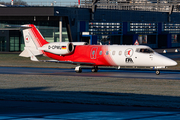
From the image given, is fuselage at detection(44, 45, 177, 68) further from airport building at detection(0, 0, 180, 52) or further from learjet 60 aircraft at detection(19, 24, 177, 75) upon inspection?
airport building at detection(0, 0, 180, 52)

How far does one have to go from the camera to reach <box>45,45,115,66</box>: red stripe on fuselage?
3488cm

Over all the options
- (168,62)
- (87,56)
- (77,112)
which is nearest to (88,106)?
(77,112)

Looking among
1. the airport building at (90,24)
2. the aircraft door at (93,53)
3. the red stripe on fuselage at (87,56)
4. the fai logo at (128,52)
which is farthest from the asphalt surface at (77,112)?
the airport building at (90,24)

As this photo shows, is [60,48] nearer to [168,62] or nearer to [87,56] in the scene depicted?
[87,56]

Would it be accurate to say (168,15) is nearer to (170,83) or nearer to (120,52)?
(120,52)

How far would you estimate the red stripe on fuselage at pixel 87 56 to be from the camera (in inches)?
1373

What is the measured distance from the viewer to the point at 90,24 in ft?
237

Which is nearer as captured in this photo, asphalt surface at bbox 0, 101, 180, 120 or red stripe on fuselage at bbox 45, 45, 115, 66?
asphalt surface at bbox 0, 101, 180, 120

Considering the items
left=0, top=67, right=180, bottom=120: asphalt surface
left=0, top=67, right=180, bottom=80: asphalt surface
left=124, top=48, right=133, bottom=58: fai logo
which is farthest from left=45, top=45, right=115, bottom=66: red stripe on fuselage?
left=0, top=67, right=180, bottom=120: asphalt surface

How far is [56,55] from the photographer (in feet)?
123

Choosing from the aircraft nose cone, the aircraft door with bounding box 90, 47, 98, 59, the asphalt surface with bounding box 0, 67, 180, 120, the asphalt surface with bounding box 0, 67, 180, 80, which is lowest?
the asphalt surface with bounding box 0, 67, 180, 80

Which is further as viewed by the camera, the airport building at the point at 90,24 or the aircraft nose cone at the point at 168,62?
the airport building at the point at 90,24

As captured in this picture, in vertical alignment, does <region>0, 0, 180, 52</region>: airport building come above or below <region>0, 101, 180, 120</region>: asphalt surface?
above

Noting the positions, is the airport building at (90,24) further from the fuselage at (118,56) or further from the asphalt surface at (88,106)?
the asphalt surface at (88,106)
